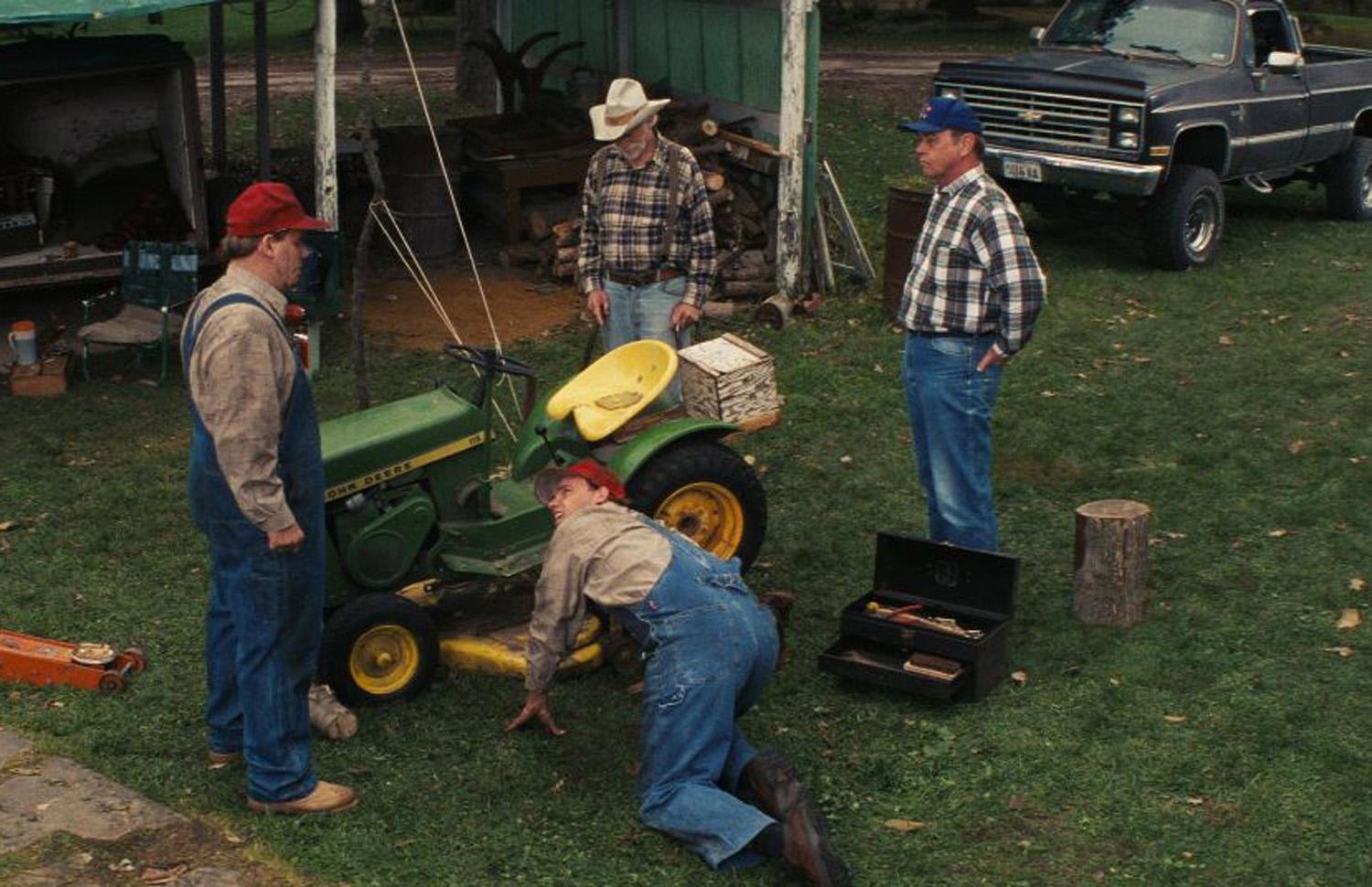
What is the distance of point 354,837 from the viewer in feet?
19.0

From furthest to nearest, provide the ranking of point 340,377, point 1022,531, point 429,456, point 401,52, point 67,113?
point 401,52
point 67,113
point 340,377
point 1022,531
point 429,456

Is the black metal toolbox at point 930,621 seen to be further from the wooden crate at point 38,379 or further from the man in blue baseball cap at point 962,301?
the wooden crate at point 38,379

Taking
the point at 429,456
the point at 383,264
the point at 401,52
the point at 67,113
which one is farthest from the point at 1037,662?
the point at 401,52

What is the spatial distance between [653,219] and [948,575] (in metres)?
2.42

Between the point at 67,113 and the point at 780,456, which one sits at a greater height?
the point at 67,113

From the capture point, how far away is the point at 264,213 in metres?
5.58

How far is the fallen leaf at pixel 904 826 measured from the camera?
232 inches

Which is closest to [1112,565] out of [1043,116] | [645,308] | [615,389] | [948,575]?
[948,575]

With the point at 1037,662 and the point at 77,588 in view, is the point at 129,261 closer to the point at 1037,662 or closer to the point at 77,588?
the point at 77,588

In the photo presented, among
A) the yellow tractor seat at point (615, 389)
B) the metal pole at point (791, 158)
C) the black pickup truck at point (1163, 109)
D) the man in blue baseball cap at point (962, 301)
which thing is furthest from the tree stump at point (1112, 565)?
the black pickup truck at point (1163, 109)

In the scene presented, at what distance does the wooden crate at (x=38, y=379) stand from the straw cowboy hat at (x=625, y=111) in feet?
15.1

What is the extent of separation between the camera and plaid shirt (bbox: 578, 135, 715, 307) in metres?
8.59

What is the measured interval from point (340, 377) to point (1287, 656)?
258 inches

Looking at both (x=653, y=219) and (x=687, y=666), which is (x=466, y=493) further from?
(x=653, y=219)
